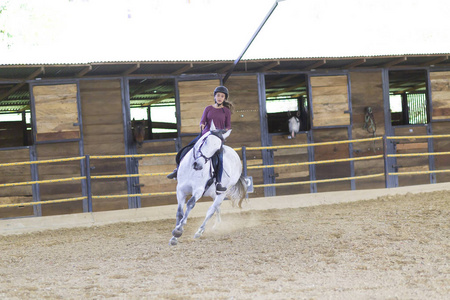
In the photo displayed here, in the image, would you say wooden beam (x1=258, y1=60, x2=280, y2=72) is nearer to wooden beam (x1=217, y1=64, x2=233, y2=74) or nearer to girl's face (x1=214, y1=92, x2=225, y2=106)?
wooden beam (x1=217, y1=64, x2=233, y2=74)

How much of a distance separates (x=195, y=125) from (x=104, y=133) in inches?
63.8

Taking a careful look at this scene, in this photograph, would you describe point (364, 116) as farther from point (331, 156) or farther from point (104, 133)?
point (104, 133)

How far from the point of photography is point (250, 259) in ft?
20.2

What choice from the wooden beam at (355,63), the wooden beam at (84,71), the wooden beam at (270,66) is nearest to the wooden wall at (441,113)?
the wooden beam at (355,63)

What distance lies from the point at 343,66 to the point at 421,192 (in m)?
2.95

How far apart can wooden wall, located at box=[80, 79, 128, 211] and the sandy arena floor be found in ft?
2.92

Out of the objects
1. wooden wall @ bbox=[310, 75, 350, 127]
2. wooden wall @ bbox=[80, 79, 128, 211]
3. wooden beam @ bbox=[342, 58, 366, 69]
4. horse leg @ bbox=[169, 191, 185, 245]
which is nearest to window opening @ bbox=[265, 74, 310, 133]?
wooden wall @ bbox=[310, 75, 350, 127]

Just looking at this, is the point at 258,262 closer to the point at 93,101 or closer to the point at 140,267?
the point at 140,267

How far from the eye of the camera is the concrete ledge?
9086 mm

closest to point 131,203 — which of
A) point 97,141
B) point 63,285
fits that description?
point 97,141

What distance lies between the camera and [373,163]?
451 inches

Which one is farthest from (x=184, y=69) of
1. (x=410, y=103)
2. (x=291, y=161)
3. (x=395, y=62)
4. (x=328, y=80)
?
(x=410, y=103)

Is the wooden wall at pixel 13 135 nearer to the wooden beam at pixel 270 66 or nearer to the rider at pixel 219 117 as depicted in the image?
the wooden beam at pixel 270 66

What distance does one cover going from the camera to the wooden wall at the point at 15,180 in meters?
9.41
